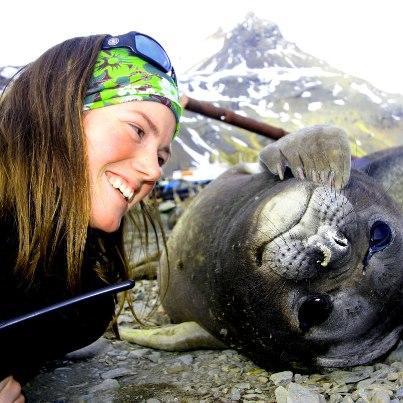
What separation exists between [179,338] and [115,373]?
509 mm

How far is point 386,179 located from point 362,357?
55.6 inches

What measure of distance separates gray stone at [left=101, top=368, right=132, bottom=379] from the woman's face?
1.06m

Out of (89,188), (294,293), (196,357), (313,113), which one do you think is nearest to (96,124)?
(89,188)

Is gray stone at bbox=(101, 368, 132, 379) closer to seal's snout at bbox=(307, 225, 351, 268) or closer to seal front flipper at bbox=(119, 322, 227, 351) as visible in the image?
seal front flipper at bbox=(119, 322, 227, 351)

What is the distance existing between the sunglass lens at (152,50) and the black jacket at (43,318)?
0.88 metres

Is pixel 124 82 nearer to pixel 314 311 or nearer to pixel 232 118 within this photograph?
pixel 314 311

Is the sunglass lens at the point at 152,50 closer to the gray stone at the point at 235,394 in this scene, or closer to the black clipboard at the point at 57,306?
the black clipboard at the point at 57,306

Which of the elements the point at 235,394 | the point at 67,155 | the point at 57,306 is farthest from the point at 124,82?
the point at 235,394

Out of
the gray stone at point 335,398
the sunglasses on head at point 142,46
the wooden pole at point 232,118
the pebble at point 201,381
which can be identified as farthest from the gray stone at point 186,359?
the wooden pole at point 232,118

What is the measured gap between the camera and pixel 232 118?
322 inches

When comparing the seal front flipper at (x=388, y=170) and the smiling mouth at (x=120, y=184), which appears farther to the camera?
the seal front flipper at (x=388, y=170)

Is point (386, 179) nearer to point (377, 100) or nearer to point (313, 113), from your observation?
point (313, 113)

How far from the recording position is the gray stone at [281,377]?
2783 mm

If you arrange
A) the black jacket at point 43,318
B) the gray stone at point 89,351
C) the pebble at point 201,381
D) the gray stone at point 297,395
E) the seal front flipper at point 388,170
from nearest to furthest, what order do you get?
the black jacket at point 43,318
the gray stone at point 297,395
the pebble at point 201,381
the gray stone at point 89,351
the seal front flipper at point 388,170
